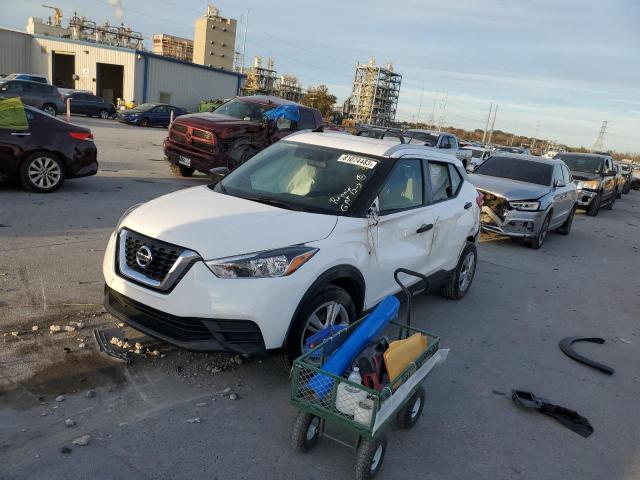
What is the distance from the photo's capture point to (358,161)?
4.65 meters

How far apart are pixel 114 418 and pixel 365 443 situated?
158cm

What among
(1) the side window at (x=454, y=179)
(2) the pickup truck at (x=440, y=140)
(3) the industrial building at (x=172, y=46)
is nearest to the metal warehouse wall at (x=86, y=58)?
(2) the pickup truck at (x=440, y=140)

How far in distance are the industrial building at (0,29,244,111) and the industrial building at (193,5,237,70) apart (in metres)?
60.1

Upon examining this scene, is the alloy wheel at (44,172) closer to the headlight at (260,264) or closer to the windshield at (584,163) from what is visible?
the headlight at (260,264)

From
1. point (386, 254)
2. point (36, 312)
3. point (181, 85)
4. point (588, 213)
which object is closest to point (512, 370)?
point (386, 254)

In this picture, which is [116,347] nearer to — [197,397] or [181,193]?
[197,397]

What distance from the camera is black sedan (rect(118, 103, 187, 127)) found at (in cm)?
2967

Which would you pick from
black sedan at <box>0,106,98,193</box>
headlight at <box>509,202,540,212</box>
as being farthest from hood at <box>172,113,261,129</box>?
headlight at <box>509,202,540,212</box>

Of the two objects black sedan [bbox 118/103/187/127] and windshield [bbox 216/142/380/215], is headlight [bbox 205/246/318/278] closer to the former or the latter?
windshield [bbox 216/142/380/215]

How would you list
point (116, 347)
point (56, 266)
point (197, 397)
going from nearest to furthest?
point (197, 397) < point (116, 347) < point (56, 266)

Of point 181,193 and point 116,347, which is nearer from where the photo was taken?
point 116,347

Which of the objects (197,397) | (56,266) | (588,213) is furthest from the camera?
(588,213)

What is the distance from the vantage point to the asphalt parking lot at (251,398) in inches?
119

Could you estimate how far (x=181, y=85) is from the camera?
43.3 m
